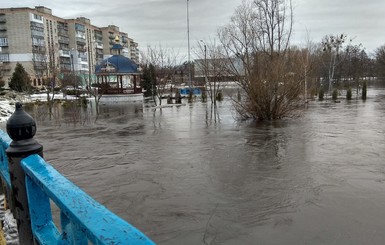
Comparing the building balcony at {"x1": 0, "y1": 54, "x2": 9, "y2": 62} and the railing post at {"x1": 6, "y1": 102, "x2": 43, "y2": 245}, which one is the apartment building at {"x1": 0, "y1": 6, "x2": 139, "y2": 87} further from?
the railing post at {"x1": 6, "y1": 102, "x2": 43, "y2": 245}

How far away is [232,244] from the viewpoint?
403cm

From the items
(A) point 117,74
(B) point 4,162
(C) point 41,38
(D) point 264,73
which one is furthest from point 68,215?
(C) point 41,38

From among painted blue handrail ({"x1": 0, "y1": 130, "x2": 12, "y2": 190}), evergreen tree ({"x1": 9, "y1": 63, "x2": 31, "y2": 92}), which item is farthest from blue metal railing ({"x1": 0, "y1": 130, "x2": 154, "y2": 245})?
evergreen tree ({"x1": 9, "y1": 63, "x2": 31, "y2": 92})

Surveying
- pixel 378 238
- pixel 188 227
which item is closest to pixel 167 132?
pixel 188 227

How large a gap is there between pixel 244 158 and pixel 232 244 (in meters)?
4.22

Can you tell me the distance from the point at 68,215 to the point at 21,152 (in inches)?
40.6

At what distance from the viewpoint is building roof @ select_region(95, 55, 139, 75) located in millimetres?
33406

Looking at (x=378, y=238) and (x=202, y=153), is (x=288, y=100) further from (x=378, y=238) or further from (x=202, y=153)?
(x=378, y=238)

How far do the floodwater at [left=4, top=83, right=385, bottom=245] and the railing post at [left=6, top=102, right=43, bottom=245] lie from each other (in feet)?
6.78

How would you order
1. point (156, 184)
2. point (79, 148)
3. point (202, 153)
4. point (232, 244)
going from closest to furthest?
point (232, 244) → point (156, 184) → point (202, 153) → point (79, 148)

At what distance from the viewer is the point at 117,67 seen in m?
34.2

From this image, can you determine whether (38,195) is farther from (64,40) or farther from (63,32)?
(63,32)

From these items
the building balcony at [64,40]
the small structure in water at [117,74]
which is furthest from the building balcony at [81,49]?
the small structure in water at [117,74]

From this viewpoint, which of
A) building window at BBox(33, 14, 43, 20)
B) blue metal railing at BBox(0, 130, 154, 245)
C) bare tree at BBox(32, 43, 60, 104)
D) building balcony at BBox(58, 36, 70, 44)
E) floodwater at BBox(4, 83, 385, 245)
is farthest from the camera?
building balcony at BBox(58, 36, 70, 44)
